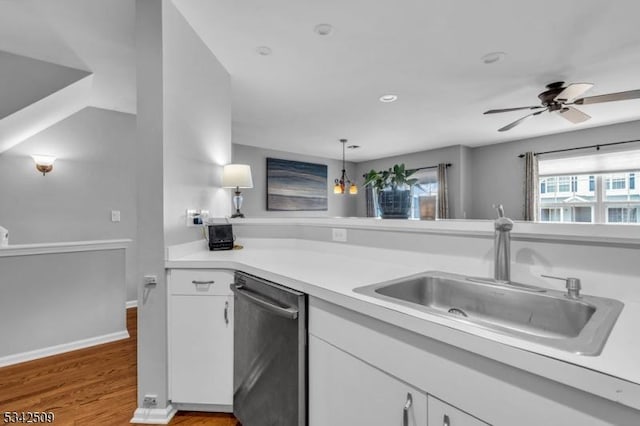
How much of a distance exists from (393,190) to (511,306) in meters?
0.84

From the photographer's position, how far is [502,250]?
1118 millimetres

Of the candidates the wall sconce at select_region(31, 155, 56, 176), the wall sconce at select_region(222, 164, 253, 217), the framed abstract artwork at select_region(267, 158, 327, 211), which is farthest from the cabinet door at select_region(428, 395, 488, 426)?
the framed abstract artwork at select_region(267, 158, 327, 211)

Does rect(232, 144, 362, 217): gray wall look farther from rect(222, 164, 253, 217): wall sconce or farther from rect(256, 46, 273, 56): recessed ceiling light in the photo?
rect(256, 46, 273, 56): recessed ceiling light

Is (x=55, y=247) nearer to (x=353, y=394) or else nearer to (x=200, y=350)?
(x=200, y=350)

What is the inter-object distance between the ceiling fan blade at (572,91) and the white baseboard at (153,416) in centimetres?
394

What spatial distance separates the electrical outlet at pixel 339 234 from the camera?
1.90 m

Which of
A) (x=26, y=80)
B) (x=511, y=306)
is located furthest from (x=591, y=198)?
(x=26, y=80)

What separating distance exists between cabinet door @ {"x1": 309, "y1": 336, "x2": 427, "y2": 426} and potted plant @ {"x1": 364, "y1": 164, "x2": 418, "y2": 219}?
35.5 inches

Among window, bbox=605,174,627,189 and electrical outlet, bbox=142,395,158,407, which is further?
window, bbox=605,174,627,189

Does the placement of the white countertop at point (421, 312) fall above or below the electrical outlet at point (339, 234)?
below

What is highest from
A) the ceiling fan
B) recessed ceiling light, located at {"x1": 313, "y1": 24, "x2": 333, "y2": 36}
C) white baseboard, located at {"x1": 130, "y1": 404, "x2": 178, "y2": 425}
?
recessed ceiling light, located at {"x1": 313, "y1": 24, "x2": 333, "y2": 36}

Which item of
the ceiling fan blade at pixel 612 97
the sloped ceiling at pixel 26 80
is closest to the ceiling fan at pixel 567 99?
the ceiling fan blade at pixel 612 97

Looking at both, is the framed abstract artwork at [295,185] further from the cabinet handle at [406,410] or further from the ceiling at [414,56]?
the cabinet handle at [406,410]

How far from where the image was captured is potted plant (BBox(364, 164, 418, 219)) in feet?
5.48
